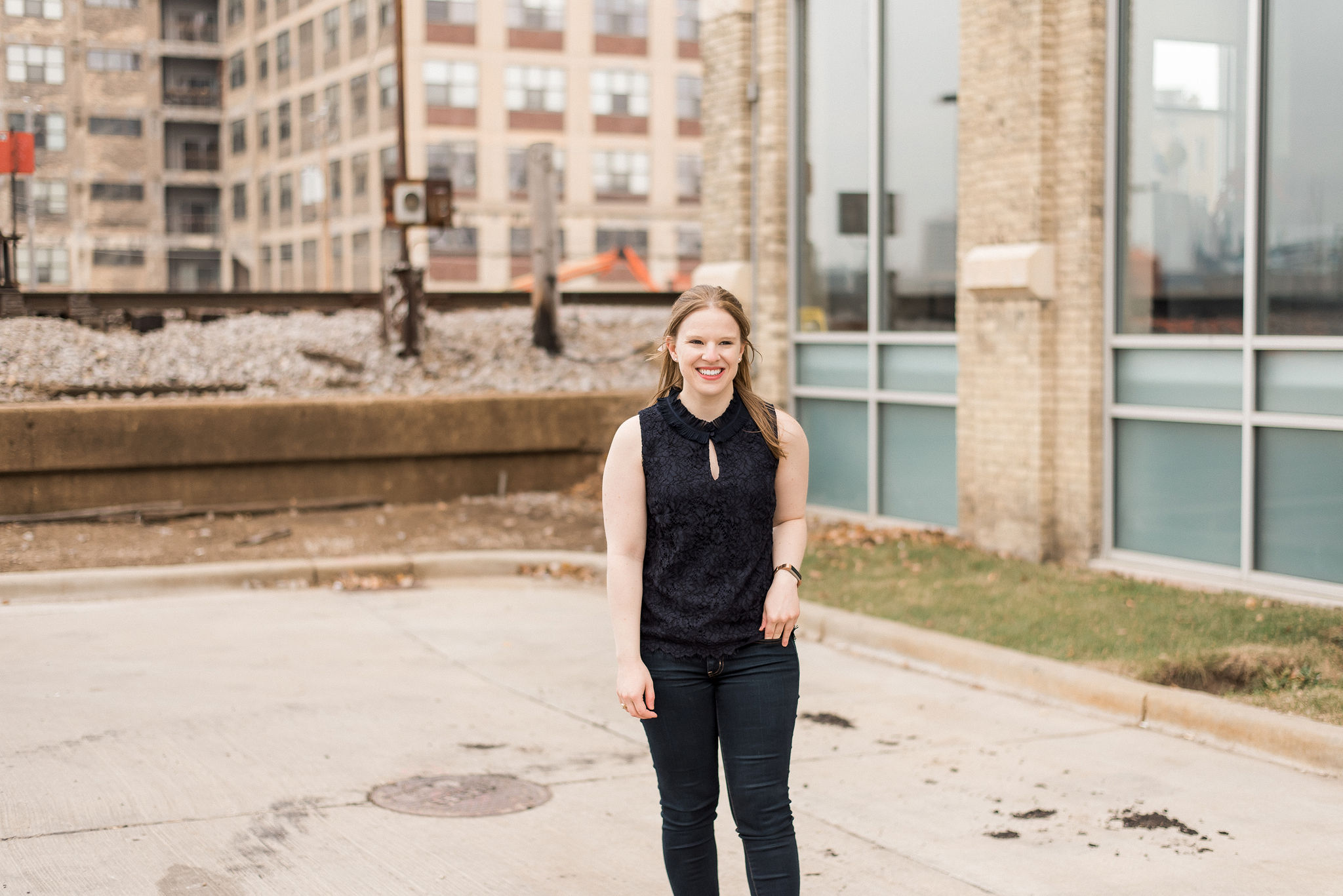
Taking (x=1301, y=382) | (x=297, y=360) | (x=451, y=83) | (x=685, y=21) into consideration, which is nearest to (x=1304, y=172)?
(x=1301, y=382)

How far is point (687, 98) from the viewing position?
6000 centimetres

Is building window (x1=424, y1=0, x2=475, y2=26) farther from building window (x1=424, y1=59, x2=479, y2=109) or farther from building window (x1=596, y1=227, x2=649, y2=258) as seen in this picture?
building window (x1=596, y1=227, x2=649, y2=258)

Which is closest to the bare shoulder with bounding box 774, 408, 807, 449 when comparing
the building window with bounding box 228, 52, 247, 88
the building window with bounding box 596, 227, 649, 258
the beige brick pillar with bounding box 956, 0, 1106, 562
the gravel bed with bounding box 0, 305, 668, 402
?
the beige brick pillar with bounding box 956, 0, 1106, 562

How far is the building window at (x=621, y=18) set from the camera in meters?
57.8

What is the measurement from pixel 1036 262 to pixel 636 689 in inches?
307

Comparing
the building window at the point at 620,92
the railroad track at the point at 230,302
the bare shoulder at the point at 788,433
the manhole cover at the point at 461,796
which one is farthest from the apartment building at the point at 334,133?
the bare shoulder at the point at 788,433

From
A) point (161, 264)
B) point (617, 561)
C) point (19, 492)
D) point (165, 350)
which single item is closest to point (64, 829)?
point (617, 561)

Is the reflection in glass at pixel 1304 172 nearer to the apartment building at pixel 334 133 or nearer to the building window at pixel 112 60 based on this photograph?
the apartment building at pixel 334 133

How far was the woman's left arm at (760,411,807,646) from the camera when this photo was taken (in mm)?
3543

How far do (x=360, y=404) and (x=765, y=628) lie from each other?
33.7 ft

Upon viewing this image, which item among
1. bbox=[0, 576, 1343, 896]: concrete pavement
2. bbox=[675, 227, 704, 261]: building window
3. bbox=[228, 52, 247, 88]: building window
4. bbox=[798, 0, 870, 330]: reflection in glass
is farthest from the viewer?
bbox=[228, 52, 247, 88]: building window

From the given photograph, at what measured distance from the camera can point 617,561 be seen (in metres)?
3.52

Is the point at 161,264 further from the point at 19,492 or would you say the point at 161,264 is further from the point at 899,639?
the point at 899,639

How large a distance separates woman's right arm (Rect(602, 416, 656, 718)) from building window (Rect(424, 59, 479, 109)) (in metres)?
54.7
